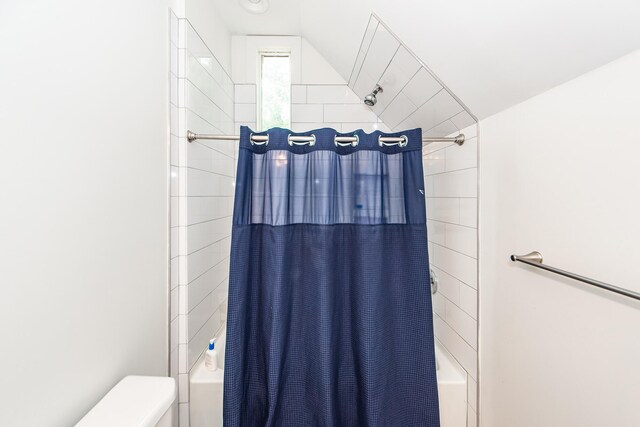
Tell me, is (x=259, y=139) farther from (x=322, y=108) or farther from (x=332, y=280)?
(x=322, y=108)

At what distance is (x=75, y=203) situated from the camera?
2.48 feet

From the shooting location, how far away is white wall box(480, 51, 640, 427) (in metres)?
0.68

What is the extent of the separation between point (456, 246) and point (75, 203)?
1590 millimetres

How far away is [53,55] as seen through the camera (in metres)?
0.68

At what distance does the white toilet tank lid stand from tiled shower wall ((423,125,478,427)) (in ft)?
4.24

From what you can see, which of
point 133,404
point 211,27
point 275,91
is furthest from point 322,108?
point 133,404

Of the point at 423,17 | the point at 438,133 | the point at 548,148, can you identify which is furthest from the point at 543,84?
the point at 438,133

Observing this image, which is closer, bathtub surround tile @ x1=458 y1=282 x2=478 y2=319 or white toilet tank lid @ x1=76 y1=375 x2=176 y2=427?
white toilet tank lid @ x1=76 y1=375 x2=176 y2=427

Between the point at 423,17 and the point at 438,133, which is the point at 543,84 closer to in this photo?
the point at 423,17

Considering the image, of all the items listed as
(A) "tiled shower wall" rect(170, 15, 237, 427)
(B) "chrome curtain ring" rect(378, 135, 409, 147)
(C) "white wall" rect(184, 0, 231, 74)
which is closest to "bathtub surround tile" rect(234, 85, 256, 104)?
(C) "white wall" rect(184, 0, 231, 74)

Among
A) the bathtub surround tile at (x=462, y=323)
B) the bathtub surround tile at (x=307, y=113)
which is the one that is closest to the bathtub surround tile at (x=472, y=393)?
the bathtub surround tile at (x=462, y=323)

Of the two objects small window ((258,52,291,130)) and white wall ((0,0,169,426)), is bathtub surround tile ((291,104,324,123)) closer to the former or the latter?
small window ((258,52,291,130))

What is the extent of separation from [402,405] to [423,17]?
5.42ft

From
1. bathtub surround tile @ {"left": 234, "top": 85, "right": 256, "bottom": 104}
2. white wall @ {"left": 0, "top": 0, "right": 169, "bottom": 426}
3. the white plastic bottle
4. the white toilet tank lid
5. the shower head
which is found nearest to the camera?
white wall @ {"left": 0, "top": 0, "right": 169, "bottom": 426}
